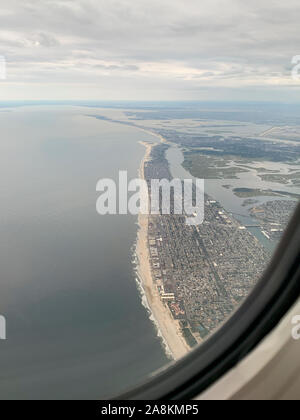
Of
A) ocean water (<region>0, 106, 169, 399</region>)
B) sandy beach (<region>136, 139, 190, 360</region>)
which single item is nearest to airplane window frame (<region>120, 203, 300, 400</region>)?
ocean water (<region>0, 106, 169, 399</region>)

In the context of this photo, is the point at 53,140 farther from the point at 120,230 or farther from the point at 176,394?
the point at 176,394

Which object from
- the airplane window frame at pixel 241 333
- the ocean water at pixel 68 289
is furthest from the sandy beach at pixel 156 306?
the airplane window frame at pixel 241 333

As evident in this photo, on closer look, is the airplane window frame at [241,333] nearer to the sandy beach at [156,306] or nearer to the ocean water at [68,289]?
the ocean water at [68,289]

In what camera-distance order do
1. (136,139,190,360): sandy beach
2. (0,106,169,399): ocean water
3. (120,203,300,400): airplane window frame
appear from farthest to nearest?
1. (136,139,190,360): sandy beach
2. (0,106,169,399): ocean water
3. (120,203,300,400): airplane window frame

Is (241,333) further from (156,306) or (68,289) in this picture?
(68,289)

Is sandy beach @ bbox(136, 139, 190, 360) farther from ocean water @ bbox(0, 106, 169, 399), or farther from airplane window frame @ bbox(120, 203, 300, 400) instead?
airplane window frame @ bbox(120, 203, 300, 400)

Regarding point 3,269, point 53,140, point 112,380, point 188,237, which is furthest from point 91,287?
point 53,140
